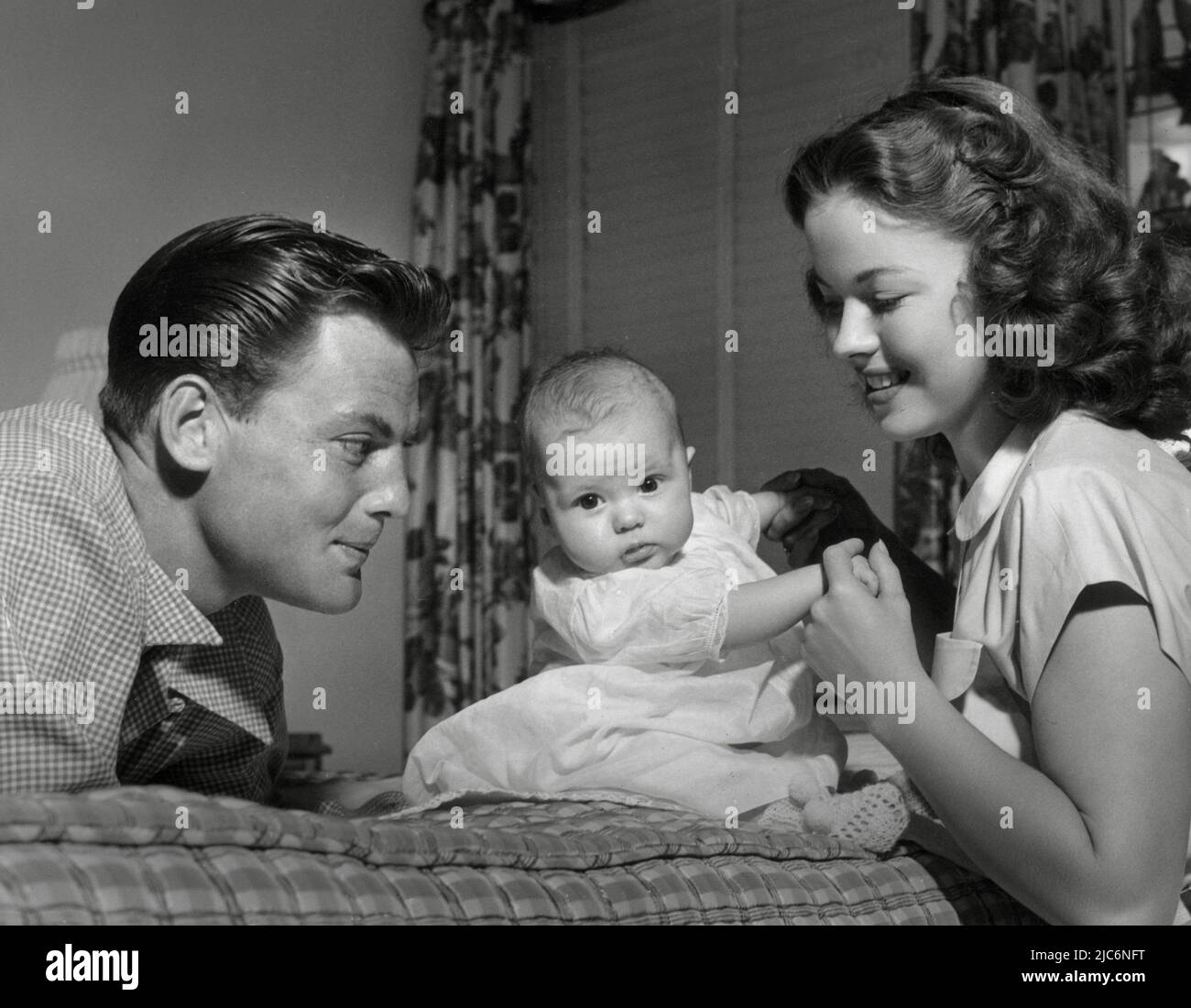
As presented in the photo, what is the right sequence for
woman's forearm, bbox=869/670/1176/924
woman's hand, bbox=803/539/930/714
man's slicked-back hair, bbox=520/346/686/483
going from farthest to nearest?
1. man's slicked-back hair, bbox=520/346/686/483
2. woman's hand, bbox=803/539/930/714
3. woman's forearm, bbox=869/670/1176/924

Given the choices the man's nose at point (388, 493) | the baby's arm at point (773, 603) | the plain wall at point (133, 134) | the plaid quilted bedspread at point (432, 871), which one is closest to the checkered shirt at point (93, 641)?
the man's nose at point (388, 493)

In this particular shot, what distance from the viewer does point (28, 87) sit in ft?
6.10

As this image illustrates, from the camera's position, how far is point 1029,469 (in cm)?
100

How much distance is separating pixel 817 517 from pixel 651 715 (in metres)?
0.35

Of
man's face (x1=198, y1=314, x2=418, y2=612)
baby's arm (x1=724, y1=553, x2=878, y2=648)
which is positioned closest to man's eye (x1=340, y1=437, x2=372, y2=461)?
man's face (x1=198, y1=314, x2=418, y2=612)

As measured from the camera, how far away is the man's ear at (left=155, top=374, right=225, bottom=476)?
1.12 metres

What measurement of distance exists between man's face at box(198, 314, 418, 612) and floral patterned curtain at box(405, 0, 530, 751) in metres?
2.52

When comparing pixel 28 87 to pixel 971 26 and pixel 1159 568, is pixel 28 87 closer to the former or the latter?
pixel 1159 568

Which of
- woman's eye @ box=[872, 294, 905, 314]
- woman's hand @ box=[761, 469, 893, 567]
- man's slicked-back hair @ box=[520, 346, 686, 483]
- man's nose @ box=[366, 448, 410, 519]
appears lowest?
woman's hand @ box=[761, 469, 893, 567]

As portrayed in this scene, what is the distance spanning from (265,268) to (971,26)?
2596 mm

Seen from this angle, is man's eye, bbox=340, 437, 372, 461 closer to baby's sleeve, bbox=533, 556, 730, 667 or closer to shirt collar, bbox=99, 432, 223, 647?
shirt collar, bbox=99, 432, 223, 647

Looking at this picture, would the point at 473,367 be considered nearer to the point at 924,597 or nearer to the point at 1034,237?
the point at 924,597

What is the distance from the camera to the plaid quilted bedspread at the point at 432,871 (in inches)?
24.3
